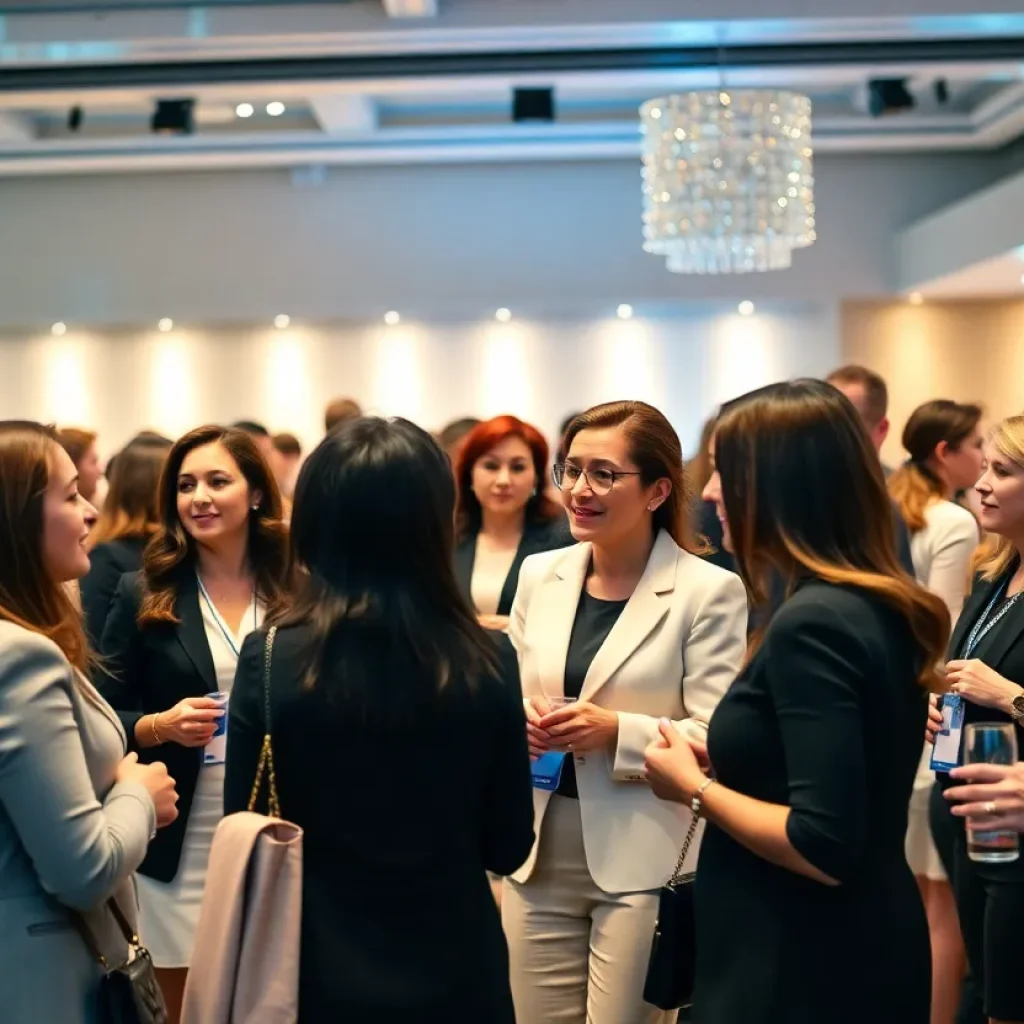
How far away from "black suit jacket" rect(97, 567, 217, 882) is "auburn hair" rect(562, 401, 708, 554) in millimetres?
1013

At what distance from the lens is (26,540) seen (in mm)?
2127

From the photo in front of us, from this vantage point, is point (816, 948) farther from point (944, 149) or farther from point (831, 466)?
point (944, 149)

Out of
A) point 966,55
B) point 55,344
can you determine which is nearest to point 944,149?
point 966,55

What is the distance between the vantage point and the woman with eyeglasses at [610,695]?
2.79 metres

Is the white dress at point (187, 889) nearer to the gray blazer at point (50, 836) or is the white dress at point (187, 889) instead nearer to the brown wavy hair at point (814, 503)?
the gray blazer at point (50, 836)

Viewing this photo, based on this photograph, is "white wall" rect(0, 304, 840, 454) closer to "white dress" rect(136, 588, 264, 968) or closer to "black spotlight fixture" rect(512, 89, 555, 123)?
"black spotlight fixture" rect(512, 89, 555, 123)

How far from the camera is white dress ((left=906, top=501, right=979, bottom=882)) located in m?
4.65

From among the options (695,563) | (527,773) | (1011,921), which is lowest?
(1011,921)

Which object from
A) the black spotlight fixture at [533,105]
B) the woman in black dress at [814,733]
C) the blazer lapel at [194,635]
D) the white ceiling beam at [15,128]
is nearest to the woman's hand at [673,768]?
the woman in black dress at [814,733]

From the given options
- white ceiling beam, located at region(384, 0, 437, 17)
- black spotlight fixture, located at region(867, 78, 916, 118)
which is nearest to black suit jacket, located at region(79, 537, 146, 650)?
white ceiling beam, located at region(384, 0, 437, 17)

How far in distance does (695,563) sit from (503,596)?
1500 millimetres

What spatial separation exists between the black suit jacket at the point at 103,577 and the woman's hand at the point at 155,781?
1.58 m

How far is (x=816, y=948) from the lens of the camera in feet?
6.69

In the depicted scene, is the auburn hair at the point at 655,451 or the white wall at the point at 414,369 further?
the white wall at the point at 414,369
